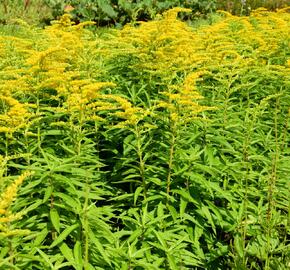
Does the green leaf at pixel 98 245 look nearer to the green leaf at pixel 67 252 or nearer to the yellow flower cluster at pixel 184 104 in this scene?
the green leaf at pixel 67 252

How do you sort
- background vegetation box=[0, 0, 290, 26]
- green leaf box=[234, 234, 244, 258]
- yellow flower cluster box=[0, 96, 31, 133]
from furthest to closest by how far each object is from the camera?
background vegetation box=[0, 0, 290, 26] < green leaf box=[234, 234, 244, 258] < yellow flower cluster box=[0, 96, 31, 133]

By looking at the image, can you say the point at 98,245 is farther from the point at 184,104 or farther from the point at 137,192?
the point at 184,104

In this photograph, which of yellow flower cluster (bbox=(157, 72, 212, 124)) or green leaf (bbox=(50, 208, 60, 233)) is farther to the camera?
yellow flower cluster (bbox=(157, 72, 212, 124))

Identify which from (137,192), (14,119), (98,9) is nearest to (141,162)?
(137,192)

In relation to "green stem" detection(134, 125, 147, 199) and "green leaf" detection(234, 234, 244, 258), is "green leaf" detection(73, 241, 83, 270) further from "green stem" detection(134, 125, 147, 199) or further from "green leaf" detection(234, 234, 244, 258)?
"green leaf" detection(234, 234, 244, 258)

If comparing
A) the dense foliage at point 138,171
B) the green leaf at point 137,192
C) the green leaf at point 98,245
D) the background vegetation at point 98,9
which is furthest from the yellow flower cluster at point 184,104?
the background vegetation at point 98,9

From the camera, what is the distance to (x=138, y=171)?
3.63 meters

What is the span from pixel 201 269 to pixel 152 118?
3.92 feet

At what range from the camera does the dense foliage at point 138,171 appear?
295cm

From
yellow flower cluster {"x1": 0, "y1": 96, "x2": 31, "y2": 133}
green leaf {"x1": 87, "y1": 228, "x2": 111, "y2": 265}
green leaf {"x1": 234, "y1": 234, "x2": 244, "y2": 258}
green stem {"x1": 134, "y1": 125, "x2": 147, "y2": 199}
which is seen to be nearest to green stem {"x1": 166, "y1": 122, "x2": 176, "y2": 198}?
green stem {"x1": 134, "y1": 125, "x2": 147, "y2": 199}

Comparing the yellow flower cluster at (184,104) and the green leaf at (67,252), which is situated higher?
the yellow flower cluster at (184,104)

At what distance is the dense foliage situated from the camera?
2.95 metres

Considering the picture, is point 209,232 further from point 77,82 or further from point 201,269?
point 77,82

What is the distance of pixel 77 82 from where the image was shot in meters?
3.52
